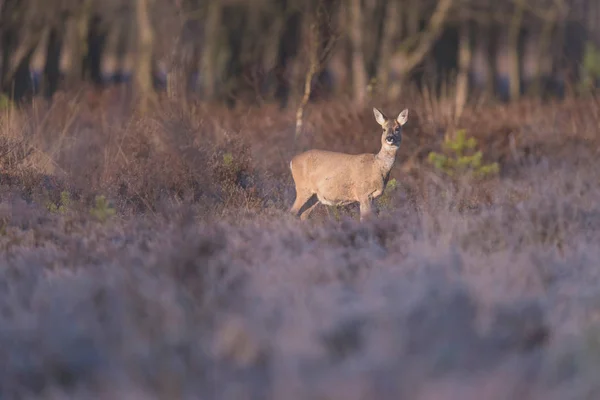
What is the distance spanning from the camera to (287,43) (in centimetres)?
3362

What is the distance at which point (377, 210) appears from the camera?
9578 millimetres

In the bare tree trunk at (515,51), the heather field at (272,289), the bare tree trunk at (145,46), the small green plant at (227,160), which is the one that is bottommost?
the bare tree trunk at (515,51)

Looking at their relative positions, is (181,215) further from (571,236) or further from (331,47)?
(331,47)

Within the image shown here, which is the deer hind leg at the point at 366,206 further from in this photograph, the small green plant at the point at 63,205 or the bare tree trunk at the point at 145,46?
the bare tree trunk at the point at 145,46

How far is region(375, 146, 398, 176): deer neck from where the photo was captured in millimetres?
10008

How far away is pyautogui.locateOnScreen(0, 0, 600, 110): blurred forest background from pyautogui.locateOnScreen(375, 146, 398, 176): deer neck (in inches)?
201

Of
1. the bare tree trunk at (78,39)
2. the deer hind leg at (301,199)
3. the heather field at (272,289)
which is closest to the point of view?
the heather field at (272,289)

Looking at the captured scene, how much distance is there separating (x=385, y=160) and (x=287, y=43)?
946 inches

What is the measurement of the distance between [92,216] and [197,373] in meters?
4.23

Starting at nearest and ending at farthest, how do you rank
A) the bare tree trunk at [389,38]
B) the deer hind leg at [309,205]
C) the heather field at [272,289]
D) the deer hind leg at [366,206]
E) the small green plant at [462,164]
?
the heather field at [272,289] → the deer hind leg at [366,206] → the deer hind leg at [309,205] → the small green plant at [462,164] → the bare tree trunk at [389,38]

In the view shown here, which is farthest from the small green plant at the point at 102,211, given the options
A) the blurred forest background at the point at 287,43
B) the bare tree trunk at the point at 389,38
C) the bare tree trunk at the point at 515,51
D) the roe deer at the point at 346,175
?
the bare tree trunk at the point at 515,51

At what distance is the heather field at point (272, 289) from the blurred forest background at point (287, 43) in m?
5.52

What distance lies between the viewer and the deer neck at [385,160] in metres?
10.0

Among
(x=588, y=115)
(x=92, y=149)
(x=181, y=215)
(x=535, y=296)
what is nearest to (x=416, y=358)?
(x=535, y=296)
